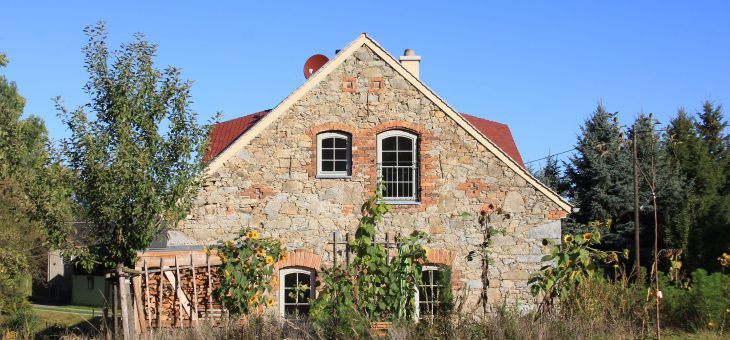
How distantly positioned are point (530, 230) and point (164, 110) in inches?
305

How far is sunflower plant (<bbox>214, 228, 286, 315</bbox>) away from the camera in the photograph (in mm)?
13211

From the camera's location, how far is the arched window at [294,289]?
1527 centimetres

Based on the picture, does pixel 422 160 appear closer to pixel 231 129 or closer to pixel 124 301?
pixel 124 301

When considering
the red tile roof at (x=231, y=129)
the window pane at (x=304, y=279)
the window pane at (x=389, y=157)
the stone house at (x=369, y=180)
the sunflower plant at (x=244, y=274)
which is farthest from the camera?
the red tile roof at (x=231, y=129)

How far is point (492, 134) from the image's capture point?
20.0 metres

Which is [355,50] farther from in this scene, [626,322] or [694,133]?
[694,133]

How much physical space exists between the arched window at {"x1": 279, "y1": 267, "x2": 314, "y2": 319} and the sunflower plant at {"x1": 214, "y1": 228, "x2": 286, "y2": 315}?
5.47ft

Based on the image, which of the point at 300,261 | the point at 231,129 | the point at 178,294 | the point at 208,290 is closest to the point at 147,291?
the point at 178,294

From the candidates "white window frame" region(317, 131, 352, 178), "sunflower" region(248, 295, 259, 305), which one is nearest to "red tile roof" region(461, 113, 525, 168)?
"white window frame" region(317, 131, 352, 178)

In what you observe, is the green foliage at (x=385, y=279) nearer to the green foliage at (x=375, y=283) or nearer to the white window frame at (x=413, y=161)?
the green foliage at (x=375, y=283)

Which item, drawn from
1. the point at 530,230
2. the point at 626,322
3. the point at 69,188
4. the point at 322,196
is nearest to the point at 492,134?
the point at 530,230

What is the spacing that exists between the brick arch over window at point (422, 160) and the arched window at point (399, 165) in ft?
0.47

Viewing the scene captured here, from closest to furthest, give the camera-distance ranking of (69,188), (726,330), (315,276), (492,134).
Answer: (69,188), (726,330), (315,276), (492,134)

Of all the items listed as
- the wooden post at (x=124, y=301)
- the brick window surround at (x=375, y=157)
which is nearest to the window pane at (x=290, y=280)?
the brick window surround at (x=375, y=157)
